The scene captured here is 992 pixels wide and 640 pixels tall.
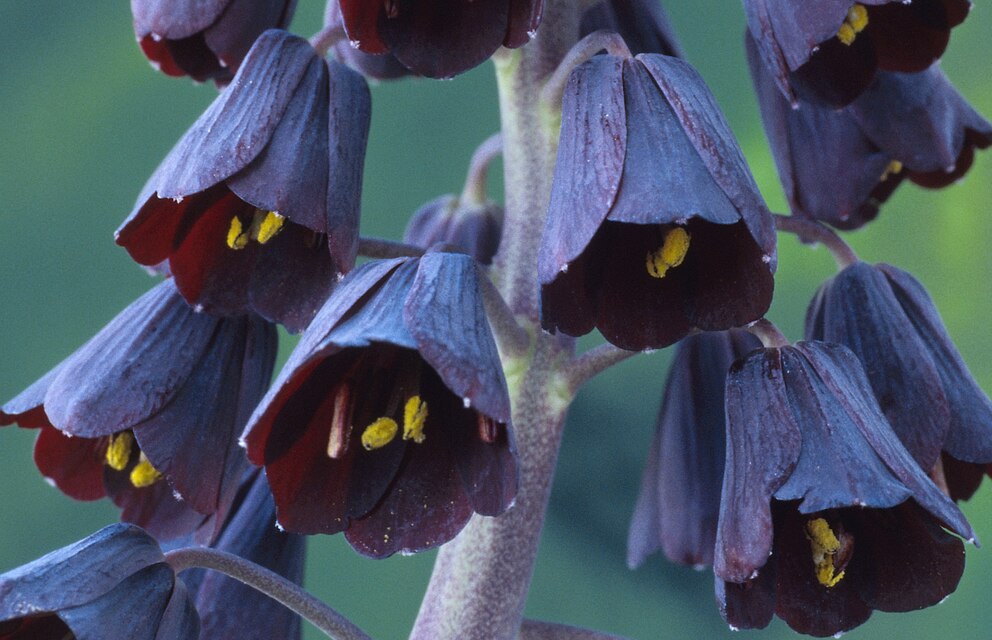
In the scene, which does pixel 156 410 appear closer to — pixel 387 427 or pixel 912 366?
pixel 387 427

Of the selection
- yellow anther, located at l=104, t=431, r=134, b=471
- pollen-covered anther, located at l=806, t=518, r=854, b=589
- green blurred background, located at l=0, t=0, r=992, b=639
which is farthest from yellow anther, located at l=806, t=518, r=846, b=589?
green blurred background, located at l=0, t=0, r=992, b=639

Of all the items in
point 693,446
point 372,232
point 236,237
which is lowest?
point 372,232

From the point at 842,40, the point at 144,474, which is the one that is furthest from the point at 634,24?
the point at 144,474

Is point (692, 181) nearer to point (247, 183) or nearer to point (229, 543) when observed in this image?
point (247, 183)

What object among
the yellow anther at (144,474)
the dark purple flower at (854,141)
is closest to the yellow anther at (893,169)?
the dark purple flower at (854,141)

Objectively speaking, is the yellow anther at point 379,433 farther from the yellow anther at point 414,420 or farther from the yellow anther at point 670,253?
the yellow anther at point 670,253

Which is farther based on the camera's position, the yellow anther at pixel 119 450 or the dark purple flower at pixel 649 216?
the yellow anther at pixel 119 450
